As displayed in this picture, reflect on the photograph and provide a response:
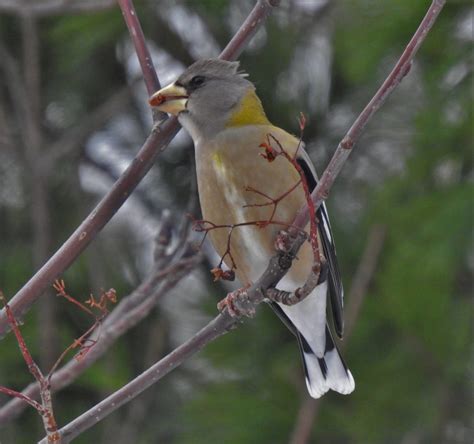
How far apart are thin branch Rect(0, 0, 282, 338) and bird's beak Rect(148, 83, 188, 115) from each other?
0.32 metres

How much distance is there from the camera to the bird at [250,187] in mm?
3342

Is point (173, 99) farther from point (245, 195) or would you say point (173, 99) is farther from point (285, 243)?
point (285, 243)

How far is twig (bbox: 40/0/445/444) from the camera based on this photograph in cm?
217

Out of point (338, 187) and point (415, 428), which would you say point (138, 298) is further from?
point (338, 187)

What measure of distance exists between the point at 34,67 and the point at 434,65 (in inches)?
80.9

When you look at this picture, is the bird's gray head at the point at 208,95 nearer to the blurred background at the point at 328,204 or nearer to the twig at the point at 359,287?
the blurred background at the point at 328,204

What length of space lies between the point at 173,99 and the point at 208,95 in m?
0.26

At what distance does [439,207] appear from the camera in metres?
4.78

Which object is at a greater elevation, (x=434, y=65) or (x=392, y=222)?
(x=434, y=65)

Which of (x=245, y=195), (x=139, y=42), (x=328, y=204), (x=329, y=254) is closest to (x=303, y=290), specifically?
(x=139, y=42)

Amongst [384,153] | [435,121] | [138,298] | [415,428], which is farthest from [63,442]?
[384,153]

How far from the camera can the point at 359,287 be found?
4562 millimetres

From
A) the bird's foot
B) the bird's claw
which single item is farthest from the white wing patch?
the bird's claw

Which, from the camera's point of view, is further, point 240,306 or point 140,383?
point 240,306
